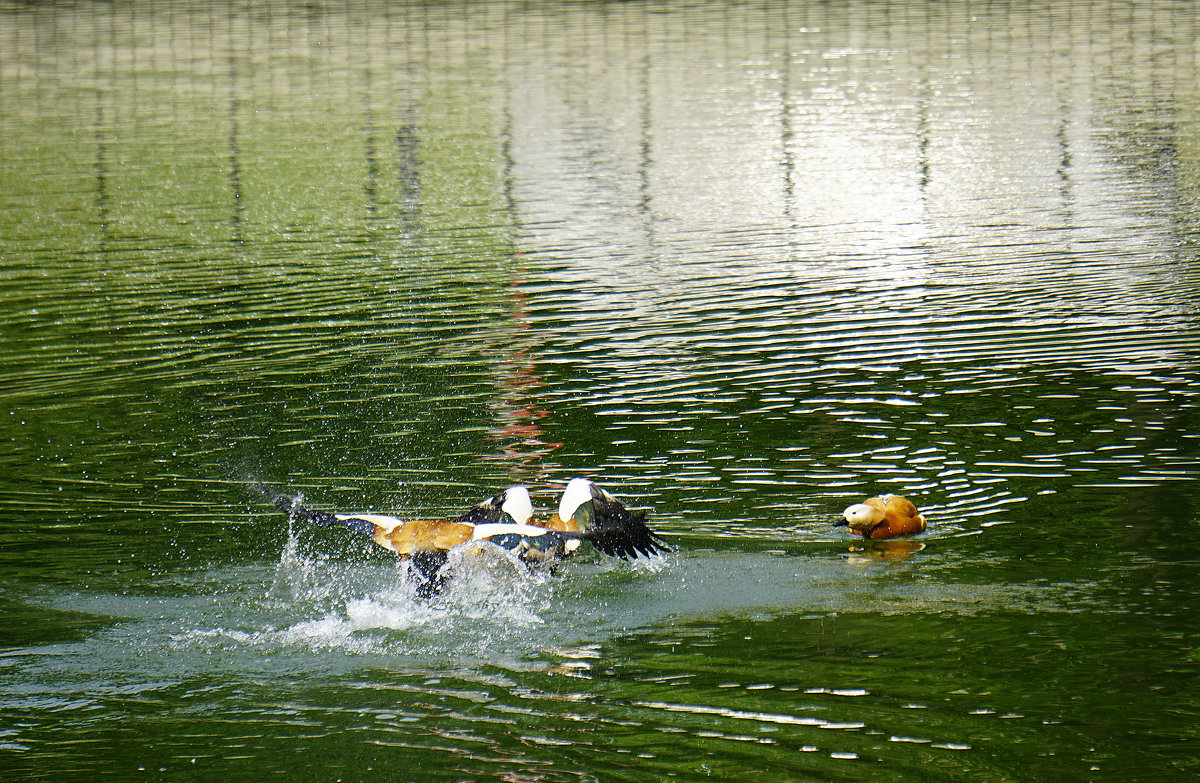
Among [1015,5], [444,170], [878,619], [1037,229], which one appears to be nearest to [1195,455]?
[878,619]

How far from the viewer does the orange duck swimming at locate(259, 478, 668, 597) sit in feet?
28.7

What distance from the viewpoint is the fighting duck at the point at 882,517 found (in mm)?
9625

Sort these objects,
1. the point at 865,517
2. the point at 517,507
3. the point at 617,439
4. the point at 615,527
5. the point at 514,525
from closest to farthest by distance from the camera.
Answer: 1. the point at 514,525
2. the point at 615,527
3. the point at 517,507
4. the point at 865,517
5. the point at 617,439

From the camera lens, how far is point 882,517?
9.64 metres

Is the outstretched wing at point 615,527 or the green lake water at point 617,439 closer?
the green lake water at point 617,439

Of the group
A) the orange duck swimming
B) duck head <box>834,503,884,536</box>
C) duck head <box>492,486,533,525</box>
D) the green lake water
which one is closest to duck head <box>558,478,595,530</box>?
the orange duck swimming

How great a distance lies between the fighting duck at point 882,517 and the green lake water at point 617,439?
16 cm

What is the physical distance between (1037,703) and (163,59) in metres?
36.7

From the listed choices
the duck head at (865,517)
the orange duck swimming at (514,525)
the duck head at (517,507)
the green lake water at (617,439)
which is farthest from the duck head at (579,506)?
the duck head at (865,517)

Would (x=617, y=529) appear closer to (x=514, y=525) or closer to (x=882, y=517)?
(x=514, y=525)

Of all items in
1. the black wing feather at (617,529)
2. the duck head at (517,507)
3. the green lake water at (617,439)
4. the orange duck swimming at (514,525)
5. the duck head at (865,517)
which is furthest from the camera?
the duck head at (865,517)

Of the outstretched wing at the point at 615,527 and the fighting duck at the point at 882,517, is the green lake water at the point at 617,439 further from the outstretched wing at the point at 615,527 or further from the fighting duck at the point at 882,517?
the outstretched wing at the point at 615,527

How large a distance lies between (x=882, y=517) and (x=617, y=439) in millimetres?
3100

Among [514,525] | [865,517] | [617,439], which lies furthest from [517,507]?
[617,439]
